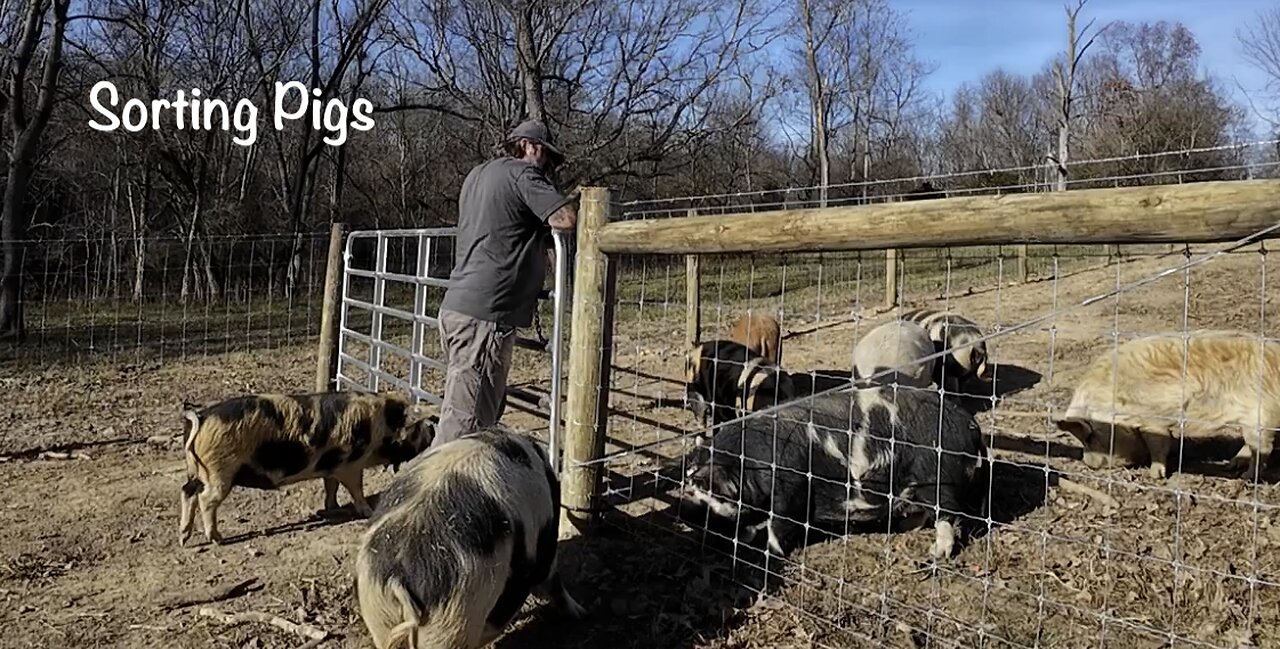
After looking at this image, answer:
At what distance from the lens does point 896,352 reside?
702cm

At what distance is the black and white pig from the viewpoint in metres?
4.20

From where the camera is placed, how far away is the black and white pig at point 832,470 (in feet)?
13.8

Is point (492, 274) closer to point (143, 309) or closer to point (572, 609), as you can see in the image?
point (572, 609)

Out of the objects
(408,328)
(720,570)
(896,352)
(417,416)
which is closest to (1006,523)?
(720,570)

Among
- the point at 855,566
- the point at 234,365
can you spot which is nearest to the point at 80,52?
the point at 234,365

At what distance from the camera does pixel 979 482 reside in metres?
4.57

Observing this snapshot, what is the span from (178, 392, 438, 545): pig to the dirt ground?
27 cm

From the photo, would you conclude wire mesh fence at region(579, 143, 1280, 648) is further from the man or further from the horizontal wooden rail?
the man

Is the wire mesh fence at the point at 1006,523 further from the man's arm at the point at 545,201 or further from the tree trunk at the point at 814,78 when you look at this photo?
the tree trunk at the point at 814,78

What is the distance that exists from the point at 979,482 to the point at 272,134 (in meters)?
20.9

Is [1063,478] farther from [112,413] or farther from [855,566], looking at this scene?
[112,413]

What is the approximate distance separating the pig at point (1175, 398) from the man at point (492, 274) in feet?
10.1

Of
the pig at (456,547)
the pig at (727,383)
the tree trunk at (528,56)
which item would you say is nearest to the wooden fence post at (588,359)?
the pig at (456,547)

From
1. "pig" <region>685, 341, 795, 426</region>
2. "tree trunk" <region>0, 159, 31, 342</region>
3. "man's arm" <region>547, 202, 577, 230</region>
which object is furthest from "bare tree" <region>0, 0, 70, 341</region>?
"man's arm" <region>547, 202, 577, 230</region>
